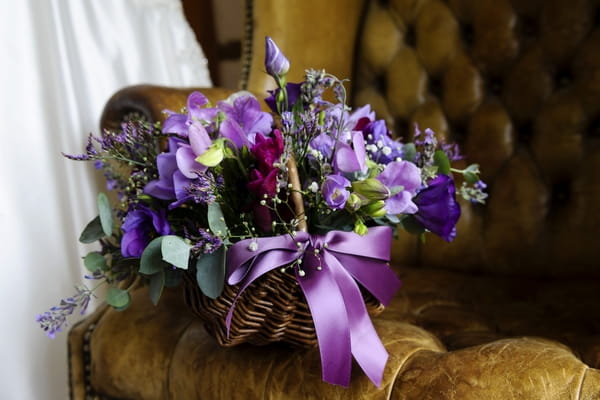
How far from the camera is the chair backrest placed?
0.88 m

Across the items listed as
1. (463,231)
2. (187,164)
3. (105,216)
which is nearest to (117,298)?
(105,216)

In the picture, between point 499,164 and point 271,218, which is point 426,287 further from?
point 271,218

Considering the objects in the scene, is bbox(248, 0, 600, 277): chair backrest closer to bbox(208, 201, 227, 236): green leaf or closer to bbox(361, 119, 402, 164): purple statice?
bbox(361, 119, 402, 164): purple statice

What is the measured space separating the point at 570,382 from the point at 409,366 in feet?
0.48

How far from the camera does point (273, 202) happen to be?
0.49 metres

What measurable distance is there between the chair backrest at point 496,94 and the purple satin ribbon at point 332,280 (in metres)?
0.51

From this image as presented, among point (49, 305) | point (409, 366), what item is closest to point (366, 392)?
point (409, 366)

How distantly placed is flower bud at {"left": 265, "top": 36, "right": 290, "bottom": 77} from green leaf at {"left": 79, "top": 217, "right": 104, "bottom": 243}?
271mm

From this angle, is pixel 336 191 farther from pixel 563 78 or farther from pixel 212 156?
A: pixel 563 78

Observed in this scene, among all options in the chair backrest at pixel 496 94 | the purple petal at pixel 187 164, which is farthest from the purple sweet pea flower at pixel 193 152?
the chair backrest at pixel 496 94

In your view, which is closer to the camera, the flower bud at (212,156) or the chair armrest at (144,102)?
the flower bud at (212,156)

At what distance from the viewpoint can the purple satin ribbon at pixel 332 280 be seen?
0.48m

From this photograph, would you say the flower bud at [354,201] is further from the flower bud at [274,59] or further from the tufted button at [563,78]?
the tufted button at [563,78]

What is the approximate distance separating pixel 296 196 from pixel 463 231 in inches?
23.4
